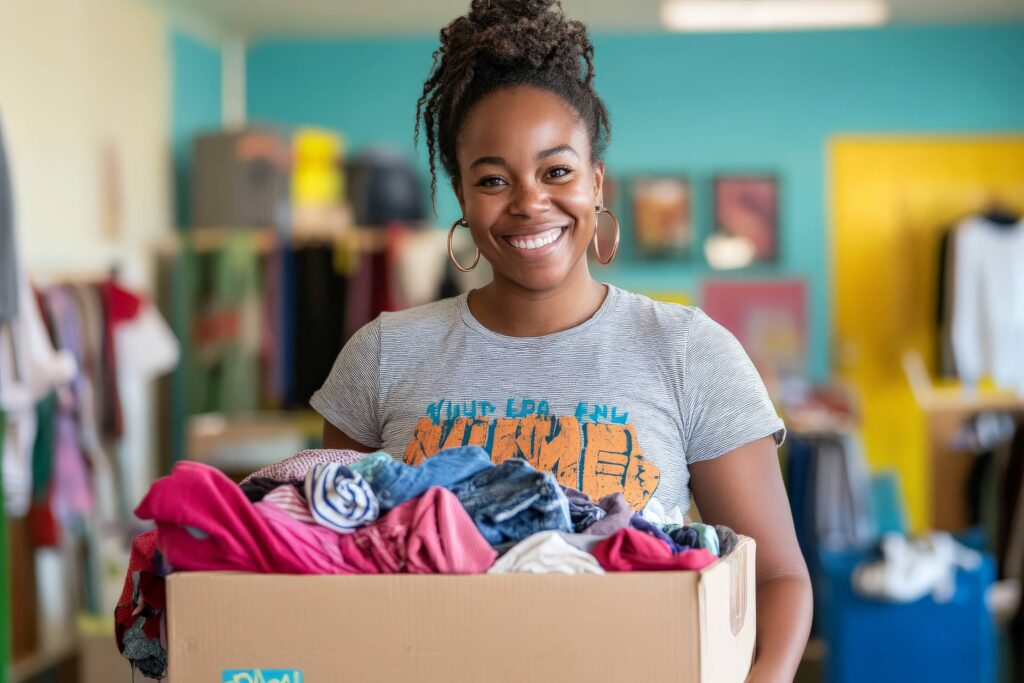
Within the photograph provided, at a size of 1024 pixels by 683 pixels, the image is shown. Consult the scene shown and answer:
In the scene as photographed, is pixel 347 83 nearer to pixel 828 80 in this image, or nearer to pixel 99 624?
pixel 828 80

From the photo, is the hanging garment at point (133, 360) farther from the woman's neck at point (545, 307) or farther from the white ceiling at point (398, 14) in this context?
the woman's neck at point (545, 307)

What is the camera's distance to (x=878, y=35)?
22.6ft

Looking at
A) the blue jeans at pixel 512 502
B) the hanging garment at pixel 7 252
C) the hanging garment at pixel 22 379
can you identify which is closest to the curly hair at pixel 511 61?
the blue jeans at pixel 512 502

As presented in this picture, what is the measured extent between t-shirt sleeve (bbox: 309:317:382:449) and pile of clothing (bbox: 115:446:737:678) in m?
0.41

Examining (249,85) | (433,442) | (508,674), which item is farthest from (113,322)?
(508,674)

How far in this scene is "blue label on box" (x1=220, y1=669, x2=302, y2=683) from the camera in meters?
1.04

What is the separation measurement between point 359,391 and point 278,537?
1.84 feet

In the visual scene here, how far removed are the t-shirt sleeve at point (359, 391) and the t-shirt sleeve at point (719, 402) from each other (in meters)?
0.38

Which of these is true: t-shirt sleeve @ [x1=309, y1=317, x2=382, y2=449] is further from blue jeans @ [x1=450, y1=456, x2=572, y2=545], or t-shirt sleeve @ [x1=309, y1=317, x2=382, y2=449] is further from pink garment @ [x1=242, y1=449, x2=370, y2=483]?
blue jeans @ [x1=450, y1=456, x2=572, y2=545]

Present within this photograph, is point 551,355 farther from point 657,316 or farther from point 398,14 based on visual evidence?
point 398,14

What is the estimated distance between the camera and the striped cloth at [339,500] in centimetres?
109

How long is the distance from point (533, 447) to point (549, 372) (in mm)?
113

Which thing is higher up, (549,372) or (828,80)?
(828,80)

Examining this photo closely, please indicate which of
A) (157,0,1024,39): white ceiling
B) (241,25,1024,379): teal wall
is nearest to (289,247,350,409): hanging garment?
(241,25,1024,379): teal wall
